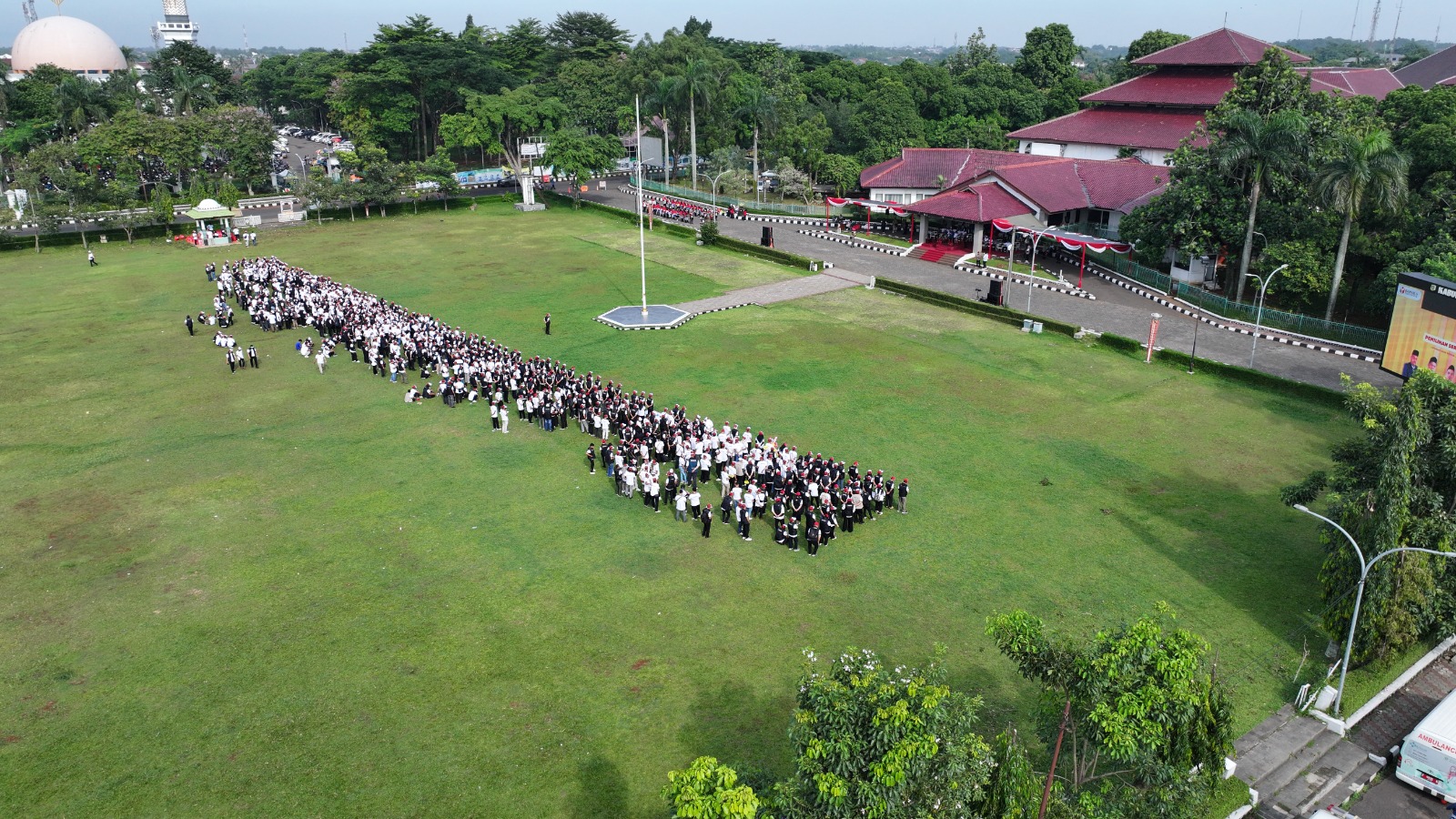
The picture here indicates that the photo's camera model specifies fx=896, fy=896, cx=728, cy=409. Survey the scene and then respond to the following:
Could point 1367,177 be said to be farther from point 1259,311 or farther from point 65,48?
point 65,48

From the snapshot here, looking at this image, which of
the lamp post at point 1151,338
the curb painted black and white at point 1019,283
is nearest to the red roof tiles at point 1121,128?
the curb painted black and white at point 1019,283

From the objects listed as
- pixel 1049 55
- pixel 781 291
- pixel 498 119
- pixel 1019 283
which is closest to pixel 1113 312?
pixel 1019 283

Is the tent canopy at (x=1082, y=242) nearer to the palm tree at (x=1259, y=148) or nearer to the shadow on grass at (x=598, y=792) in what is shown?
the palm tree at (x=1259, y=148)

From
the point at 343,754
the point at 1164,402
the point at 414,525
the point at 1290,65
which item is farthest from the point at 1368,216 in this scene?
the point at 343,754

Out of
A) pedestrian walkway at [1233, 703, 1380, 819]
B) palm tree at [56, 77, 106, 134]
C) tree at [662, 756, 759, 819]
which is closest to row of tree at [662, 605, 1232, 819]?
tree at [662, 756, 759, 819]

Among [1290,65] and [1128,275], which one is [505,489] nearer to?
[1128,275]
